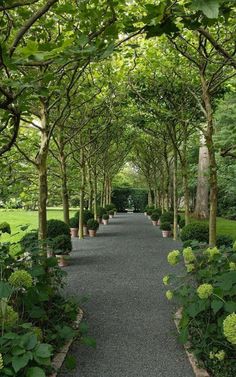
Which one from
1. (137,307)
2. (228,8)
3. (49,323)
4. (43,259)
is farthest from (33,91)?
(137,307)

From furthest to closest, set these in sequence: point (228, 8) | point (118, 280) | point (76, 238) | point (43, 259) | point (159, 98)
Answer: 1. point (76, 238)
2. point (159, 98)
3. point (118, 280)
4. point (43, 259)
5. point (228, 8)

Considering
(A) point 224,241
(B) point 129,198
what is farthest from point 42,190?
(B) point 129,198

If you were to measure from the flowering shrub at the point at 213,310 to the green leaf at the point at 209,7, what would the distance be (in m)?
2.36

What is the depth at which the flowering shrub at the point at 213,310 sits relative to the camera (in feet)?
11.3

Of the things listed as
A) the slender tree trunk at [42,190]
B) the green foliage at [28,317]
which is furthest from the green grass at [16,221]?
the green foliage at [28,317]

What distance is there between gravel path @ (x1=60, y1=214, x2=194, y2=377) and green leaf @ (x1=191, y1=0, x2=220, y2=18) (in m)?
3.47

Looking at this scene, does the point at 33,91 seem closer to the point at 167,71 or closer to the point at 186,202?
the point at 167,71

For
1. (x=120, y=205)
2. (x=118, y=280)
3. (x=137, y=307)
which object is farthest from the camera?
(x=120, y=205)

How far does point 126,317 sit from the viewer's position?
5.85m

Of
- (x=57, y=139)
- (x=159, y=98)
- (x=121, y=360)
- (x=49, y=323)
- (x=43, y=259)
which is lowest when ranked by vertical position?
(x=121, y=360)

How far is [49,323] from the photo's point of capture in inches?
182

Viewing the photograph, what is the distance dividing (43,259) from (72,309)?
3.03 feet

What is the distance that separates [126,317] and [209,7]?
513cm

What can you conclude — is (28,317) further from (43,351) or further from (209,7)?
(209,7)
